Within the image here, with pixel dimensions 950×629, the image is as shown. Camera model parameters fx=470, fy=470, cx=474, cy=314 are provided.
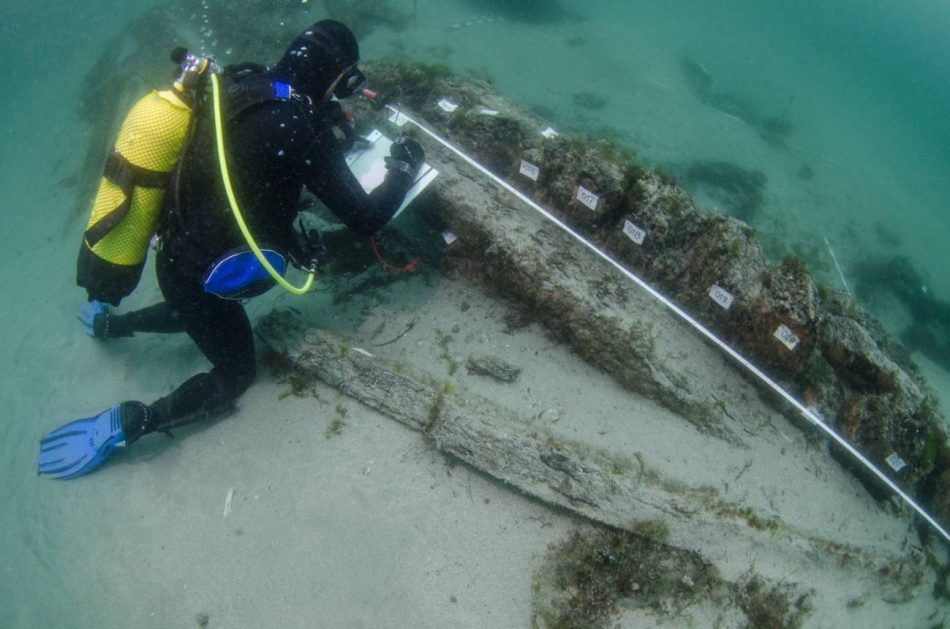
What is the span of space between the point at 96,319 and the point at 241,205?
9.84 feet

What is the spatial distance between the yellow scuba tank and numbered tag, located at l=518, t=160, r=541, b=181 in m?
2.60

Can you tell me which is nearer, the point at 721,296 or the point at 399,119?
the point at 721,296

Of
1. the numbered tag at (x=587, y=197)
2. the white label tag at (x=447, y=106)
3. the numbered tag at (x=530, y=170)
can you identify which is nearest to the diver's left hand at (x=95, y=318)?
the white label tag at (x=447, y=106)

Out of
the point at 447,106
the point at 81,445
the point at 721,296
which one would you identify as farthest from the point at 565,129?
the point at 81,445

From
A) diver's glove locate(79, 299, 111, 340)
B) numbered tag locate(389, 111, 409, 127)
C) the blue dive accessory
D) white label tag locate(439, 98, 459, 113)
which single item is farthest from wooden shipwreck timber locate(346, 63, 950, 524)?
diver's glove locate(79, 299, 111, 340)

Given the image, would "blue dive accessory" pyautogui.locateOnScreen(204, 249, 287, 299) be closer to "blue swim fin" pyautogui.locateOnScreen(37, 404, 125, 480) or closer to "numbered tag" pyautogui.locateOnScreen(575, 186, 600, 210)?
"blue swim fin" pyautogui.locateOnScreen(37, 404, 125, 480)

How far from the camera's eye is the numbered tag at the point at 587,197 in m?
4.08

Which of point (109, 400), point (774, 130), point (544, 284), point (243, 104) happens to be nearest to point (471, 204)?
point (544, 284)

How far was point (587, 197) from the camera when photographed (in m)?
4.11

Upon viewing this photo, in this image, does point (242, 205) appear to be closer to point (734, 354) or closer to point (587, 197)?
point (587, 197)

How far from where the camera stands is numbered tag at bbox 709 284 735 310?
3.82m

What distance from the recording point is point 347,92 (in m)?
3.40

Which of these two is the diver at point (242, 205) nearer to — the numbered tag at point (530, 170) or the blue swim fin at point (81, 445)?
the blue swim fin at point (81, 445)

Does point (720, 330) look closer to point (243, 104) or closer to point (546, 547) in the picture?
point (546, 547)
